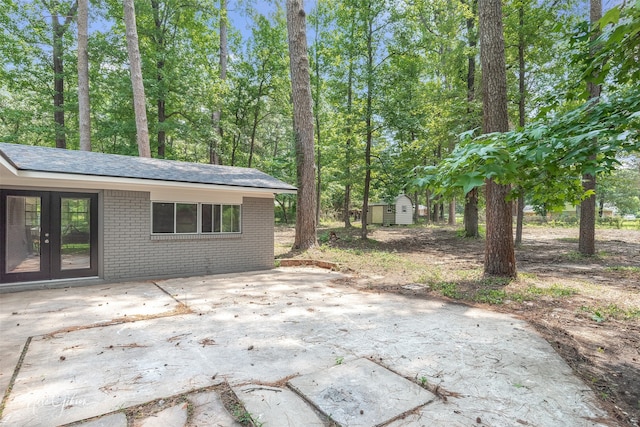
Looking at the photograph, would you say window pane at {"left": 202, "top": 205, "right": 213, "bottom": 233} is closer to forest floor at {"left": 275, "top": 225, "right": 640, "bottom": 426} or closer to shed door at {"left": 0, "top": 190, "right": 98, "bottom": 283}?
shed door at {"left": 0, "top": 190, "right": 98, "bottom": 283}

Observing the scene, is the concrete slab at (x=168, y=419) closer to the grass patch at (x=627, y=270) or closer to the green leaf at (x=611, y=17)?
the green leaf at (x=611, y=17)

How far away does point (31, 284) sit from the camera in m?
6.24

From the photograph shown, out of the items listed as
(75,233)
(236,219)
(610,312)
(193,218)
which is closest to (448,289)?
(610,312)

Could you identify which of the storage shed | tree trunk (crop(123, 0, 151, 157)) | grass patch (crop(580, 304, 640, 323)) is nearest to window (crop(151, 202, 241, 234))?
tree trunk (crop(123, 0, 151, 157))

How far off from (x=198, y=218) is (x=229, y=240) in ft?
3.25

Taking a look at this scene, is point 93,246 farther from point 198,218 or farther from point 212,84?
point 212,84

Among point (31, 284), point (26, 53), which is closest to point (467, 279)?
point (31, 284)

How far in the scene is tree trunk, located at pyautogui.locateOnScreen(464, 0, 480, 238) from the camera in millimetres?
13258

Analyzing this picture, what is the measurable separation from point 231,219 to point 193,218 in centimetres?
100

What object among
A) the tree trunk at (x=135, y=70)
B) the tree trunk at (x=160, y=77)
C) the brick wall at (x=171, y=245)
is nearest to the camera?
the brick wall at (x=171, y=245)

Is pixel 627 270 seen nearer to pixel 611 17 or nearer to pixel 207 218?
pixel 611 17

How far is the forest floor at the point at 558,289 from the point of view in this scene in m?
3.19

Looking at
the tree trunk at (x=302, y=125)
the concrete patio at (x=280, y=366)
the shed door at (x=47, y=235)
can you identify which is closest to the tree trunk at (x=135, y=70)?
the shed door at (x=47, y=235)

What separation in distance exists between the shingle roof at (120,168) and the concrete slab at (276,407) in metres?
5.54
